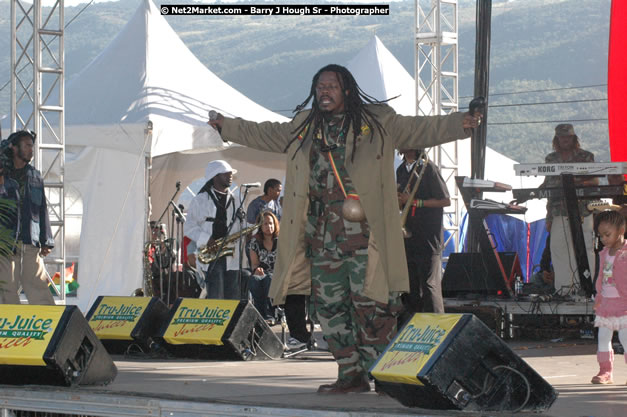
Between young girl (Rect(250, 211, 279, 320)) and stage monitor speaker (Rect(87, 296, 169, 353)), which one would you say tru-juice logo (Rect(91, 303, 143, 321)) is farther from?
young girl (Rect(250, 211, 279, 320))

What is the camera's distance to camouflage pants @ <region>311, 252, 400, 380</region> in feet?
18.2

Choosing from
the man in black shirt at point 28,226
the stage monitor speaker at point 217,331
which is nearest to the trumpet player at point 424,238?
the stage monitor speaker at point 217,331

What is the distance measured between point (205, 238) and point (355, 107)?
14.2 feet

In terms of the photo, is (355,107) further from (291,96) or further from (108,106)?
(291,96)

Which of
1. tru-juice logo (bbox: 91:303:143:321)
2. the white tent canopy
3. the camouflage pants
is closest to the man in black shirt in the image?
tru-juice logo (bbox: 91:303:143:321)

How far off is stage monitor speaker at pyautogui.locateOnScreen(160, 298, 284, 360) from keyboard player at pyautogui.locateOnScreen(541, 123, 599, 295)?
3.24 meters

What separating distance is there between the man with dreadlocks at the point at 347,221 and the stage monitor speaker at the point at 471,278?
4.87 meters

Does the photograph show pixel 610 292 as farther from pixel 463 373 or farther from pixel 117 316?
pixel 117 316

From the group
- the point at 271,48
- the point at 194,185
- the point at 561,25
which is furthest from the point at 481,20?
the point at 271,48

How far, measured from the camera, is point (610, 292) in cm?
654

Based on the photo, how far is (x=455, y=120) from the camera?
211 inches

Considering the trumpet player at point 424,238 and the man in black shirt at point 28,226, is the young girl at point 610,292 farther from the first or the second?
the man in black shirt at point 28,226

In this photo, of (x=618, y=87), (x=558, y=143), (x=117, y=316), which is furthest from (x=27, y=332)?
(x=618, y=87)

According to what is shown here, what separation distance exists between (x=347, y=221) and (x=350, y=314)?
0.54m
